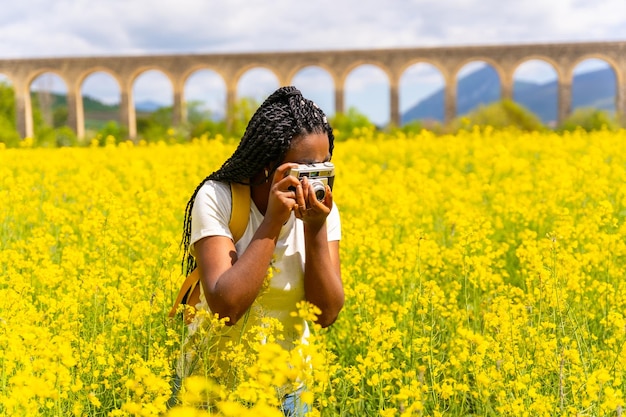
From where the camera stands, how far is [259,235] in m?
1.76

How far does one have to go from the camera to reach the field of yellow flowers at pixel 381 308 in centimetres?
171

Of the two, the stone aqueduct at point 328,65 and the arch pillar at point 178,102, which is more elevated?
the stone aqueduct at point 328,65

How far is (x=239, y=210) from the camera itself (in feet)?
6.27

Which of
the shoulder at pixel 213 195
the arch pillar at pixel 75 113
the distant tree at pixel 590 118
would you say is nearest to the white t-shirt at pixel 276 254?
the shoulder at pixel 213 195

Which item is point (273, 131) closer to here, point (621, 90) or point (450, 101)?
point (450, 101)

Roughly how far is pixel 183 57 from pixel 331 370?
2897 centimetres

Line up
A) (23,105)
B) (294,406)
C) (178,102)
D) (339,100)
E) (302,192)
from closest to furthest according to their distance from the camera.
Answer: (302,192) < (294,406) < (339,100) < (178,102) < (23,105)

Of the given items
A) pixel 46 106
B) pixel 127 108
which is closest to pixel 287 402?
pixel 127 108

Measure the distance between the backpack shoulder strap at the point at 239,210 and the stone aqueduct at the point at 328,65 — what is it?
89.5ft

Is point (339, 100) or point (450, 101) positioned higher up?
point (339, 100)

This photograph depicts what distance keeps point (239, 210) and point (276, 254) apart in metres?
0.16

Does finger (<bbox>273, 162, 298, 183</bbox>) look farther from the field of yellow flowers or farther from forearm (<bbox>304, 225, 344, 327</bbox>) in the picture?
the field of yellow flowers

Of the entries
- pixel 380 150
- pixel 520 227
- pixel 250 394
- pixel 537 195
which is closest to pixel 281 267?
pixel 250 394

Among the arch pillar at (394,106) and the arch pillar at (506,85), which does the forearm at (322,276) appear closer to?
the arch pillar at (506,85)
